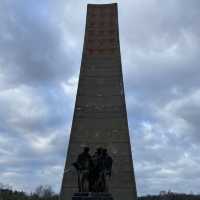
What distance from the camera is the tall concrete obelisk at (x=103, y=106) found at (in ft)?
76.9

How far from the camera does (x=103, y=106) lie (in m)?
25.1

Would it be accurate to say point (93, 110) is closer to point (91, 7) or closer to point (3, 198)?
point (91, 7)

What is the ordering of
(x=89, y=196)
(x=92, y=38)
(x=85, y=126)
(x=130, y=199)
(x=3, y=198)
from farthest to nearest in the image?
(x=3, y=198)
(x=92, y=38)
(x=85, y=126)
(x=130, y=199)
(x=89, y=196)

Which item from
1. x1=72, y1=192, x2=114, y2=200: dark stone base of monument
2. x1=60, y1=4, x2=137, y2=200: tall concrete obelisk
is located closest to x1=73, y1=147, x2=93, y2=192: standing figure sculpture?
x1=72, y1=192, x2=114, y2=200: dark stone base of monument

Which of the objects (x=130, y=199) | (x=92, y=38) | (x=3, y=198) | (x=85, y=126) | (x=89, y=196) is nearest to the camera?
(x=89, y=196)

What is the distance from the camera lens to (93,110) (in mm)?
25047

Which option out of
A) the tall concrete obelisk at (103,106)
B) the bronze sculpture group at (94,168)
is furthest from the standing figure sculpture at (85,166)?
the tall concrete obelisk at (103,106)

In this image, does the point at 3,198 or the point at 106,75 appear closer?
the point at 106,75

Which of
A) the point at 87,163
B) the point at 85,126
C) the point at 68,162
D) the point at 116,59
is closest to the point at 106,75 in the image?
the point at 116,59

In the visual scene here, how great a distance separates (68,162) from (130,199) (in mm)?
3130

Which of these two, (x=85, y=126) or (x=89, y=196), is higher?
Result: (x=85, y=126)

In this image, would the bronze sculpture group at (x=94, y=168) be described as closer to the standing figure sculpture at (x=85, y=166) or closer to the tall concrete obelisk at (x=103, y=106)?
the standing figure sculpture at (x=85, y=166)

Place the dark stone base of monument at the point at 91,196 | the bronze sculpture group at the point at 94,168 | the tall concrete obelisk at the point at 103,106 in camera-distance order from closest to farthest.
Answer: the dark stone base of monument at the point at 91,196 → the bronze sculpture group at the point at 94,168 → the tall concrete obelisk at the point at 103,106

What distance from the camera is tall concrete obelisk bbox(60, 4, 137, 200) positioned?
23.4 m
